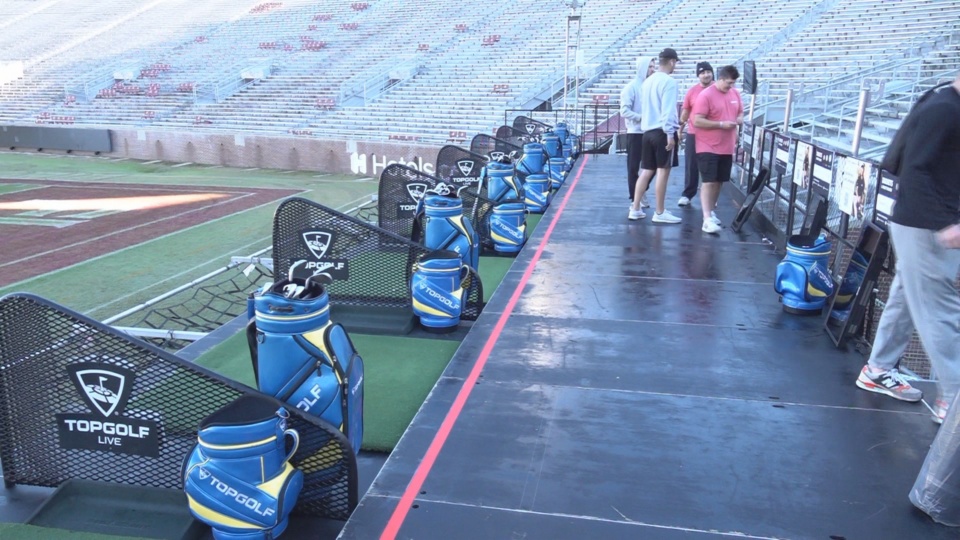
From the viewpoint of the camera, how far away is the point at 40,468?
367 centimetres

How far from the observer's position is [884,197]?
479 centimetres

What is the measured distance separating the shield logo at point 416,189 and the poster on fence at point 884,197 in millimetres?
4315

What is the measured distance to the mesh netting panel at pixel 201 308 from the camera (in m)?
7.64

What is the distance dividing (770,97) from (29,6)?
44.5 m

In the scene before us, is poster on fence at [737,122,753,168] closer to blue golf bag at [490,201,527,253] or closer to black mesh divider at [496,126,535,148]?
blue golf bag at [490,201,527,253]

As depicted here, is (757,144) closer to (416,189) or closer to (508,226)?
(508,226)

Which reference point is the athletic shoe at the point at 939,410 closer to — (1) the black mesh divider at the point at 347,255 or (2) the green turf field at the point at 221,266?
(2) the green turf field at the point at 221,266

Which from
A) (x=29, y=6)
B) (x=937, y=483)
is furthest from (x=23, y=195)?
(x=29, y=6)

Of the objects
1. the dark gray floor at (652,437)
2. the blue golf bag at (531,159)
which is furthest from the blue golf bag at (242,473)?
the blue golf bag at (531,159)

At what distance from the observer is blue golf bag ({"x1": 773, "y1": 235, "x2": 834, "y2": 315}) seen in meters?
5.46

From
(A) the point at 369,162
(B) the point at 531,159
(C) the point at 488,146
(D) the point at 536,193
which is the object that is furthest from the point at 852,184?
(A) the point at 369,162

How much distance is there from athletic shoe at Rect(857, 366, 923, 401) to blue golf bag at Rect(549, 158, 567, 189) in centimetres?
844

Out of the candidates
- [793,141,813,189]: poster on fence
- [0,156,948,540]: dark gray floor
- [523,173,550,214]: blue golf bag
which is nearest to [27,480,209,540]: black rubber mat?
[0,156,948,540]: dark gray floor

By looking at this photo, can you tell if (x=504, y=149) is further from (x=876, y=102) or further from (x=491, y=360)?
(x=491, y=360)
